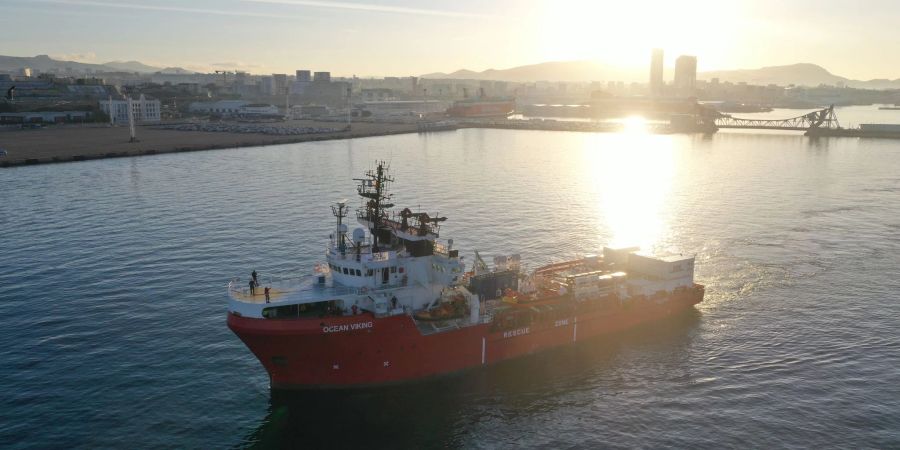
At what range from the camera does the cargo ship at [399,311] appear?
2538 cm

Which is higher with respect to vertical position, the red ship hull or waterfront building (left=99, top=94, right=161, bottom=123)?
waterfront building (left=99, top=94, right=161, bottom=123)


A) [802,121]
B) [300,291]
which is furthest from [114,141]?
[802,121]

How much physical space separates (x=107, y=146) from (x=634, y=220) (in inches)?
3468

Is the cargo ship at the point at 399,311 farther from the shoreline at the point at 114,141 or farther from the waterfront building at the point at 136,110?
the waterfront building at the point at 136,110

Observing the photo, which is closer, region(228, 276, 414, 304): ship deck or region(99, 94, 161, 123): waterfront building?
region(228, 276, 414, 304): ship deck

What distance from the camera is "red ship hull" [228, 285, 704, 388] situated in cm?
Result: 2492

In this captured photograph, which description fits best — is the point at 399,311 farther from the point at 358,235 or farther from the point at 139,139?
the point at 139,139

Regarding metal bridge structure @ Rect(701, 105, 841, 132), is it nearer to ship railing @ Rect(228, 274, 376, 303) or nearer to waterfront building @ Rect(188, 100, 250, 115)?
waterfront building @ Rect(188, 100, 250, 115)

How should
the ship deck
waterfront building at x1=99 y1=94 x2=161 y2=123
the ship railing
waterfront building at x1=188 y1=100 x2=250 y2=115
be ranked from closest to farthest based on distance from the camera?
1. the ship deck
2. the ship railing
3. waterfront building at x1=99 y1=94 x2=161 y2=123
4. waterfront building at x1=188 y1=100 x2=250 y2=115

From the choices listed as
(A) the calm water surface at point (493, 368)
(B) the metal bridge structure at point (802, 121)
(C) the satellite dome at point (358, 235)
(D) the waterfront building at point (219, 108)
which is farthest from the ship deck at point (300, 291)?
(D) the waterfront building at point (219, 108)

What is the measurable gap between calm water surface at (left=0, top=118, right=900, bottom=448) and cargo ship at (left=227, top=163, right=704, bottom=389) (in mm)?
954

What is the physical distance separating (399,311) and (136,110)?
160 meters

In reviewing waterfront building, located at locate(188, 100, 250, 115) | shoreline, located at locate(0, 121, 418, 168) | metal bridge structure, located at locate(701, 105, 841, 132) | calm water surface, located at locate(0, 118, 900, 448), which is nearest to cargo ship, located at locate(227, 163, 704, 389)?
calm water surface, located at locate(0, 118, 900, 448)

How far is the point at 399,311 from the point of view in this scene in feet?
87.4
